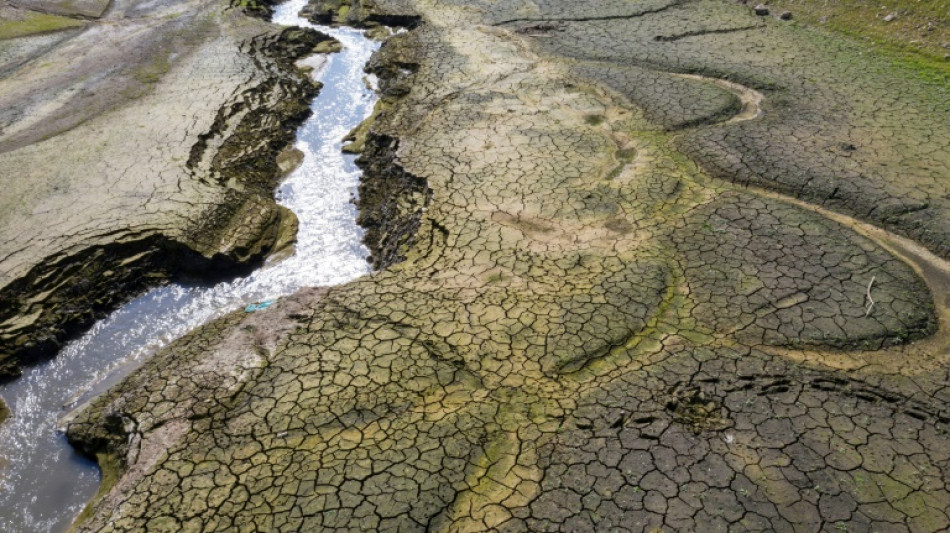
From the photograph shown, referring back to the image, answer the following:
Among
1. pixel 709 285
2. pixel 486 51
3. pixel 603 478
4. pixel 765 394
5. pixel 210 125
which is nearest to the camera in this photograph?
pixel 603 478

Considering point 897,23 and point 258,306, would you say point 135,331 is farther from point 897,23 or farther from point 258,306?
point 897,23

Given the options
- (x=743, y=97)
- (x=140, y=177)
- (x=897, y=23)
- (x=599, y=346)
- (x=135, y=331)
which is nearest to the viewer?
(x=599, y=346)

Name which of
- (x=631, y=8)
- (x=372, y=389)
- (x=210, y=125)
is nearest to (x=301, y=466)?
(x=372, y=389)

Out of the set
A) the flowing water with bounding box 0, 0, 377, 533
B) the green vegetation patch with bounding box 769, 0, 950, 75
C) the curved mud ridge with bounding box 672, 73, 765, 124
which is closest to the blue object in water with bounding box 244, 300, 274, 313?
the flowing water with bounding box 0, 0, 377, 533

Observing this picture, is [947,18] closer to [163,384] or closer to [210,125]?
[210,125]

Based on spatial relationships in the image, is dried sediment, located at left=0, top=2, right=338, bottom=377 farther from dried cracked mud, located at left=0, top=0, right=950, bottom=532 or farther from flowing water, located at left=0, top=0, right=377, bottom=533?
dried cracked mud, located at left=0, top=0, right=950, bottom=532

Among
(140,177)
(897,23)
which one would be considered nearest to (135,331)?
(140,177)
